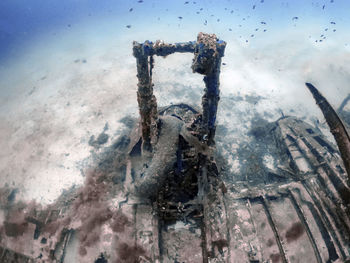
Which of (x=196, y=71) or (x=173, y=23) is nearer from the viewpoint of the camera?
(x=196, y=71)

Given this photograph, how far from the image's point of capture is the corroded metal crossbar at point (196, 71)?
157 inches

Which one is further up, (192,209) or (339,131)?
(339,131)

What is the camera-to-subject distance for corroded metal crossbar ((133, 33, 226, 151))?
13.1 ft

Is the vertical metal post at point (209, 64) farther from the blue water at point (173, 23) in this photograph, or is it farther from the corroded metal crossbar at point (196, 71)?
the blue water at point (173, 23)

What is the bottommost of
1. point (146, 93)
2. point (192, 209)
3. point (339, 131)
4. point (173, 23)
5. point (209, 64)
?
point (192, 209)

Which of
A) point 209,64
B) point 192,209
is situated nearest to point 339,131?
point 209,64

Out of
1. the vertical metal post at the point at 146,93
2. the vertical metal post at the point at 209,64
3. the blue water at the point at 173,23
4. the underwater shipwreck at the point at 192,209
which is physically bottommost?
the underwater shipwreck at the point at 192,209

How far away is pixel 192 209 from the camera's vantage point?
5.93m

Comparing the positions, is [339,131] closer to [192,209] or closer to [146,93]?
[192,209]

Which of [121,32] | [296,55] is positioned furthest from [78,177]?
[121,32]

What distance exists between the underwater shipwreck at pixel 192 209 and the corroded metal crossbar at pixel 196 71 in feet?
0.08

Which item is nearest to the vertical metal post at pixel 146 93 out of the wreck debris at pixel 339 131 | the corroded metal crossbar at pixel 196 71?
the corroded metal crossbar at pixel 196 71

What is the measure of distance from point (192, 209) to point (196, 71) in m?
3.86

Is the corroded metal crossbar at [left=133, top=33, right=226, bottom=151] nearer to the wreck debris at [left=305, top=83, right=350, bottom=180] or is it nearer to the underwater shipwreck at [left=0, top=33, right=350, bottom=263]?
the underwater shipwreck at [left=0, top=33, right=350, bottom=263]
